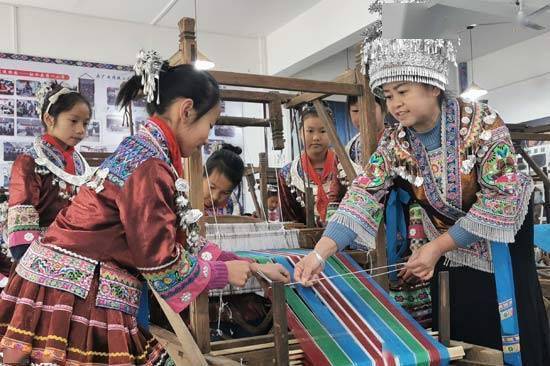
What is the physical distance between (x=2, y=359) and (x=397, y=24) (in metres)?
1.39

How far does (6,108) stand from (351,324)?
5.44 metres

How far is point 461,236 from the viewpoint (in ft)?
5.51

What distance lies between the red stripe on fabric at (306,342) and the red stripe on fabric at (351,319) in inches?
4.8

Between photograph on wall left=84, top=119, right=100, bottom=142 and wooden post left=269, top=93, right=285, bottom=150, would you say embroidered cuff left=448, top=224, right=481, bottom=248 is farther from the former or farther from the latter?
photograph on wall left=84, top=119, right=100, bottom=142

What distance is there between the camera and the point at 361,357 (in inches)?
57.0

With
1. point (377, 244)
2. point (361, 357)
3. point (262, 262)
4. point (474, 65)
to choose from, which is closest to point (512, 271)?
point (377, 244)

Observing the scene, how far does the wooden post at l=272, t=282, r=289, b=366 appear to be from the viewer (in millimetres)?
1347

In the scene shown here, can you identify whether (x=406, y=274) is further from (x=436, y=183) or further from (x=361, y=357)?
(x=361, y=357)

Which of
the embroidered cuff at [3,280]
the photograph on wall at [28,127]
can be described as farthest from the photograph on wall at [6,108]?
the embroidered cuff at [3,280]

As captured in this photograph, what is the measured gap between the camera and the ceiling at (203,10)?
6102mm

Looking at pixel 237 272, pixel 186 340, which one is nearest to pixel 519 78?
pixel 237 272

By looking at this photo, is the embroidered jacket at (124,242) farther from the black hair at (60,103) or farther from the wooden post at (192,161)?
the black hair at (60,103)

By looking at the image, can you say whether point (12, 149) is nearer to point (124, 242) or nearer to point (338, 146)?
point (338, 146)

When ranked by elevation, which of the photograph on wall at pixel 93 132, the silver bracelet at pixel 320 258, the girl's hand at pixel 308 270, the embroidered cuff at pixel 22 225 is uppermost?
the photograph on wall at pixel 93 132
